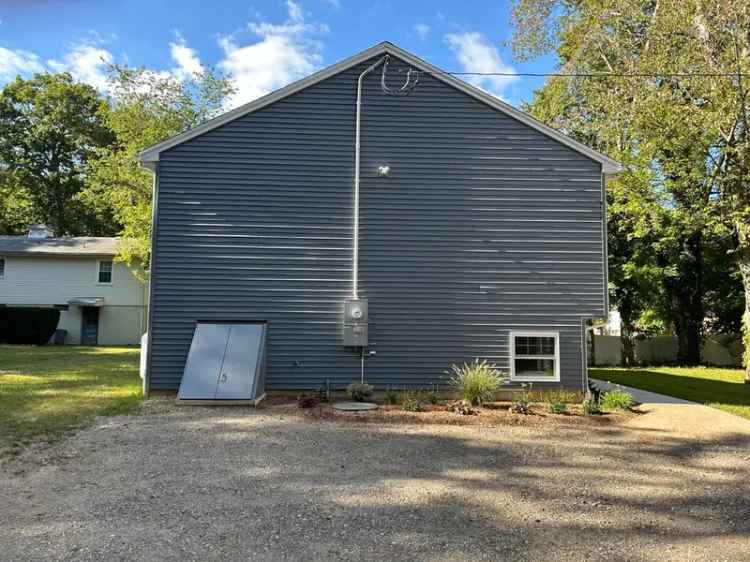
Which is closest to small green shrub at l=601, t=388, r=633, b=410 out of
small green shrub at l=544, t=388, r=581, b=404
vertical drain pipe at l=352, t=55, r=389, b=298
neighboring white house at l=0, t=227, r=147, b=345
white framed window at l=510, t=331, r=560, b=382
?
small green shrub at l=544, t=388, r=581, b=404

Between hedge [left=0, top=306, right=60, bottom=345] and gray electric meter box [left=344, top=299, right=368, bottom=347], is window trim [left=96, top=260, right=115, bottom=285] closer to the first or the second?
hedge [left=0, top=306, right=60, bottom=345]

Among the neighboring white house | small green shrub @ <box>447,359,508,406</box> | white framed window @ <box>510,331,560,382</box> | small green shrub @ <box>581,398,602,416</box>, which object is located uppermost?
the neighboring white house

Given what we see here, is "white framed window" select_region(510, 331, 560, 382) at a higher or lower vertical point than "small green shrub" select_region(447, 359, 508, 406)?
higher

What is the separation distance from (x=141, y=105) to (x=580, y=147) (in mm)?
20958

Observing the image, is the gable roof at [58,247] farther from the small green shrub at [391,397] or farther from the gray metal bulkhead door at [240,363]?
the small green shrub at [391,397]

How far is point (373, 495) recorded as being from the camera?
506cm

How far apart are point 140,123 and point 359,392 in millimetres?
19927

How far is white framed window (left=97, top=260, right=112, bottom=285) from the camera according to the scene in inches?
1057

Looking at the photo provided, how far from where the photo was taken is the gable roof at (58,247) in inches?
1027

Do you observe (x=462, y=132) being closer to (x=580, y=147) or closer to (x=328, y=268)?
(x=580, y=147)

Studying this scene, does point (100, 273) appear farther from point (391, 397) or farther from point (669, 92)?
point (669, 92)

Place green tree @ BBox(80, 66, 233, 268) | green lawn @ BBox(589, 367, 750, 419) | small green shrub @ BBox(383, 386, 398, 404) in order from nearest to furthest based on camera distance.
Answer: small green shrub @ BBox(383, 386, 398, 404)
green lawn @ BBox(589, 367, 750, 419)
green tree @ BBox(80, 66, 233, 268)

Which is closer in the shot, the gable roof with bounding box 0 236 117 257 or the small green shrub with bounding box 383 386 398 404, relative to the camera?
the small green shrub with bounding box 383 386 398 404

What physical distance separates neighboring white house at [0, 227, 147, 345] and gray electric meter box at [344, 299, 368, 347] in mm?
19526
